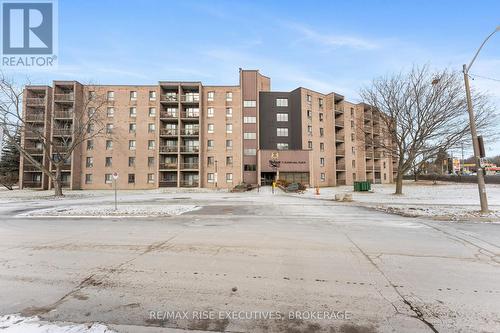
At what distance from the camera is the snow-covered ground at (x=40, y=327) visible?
296cm

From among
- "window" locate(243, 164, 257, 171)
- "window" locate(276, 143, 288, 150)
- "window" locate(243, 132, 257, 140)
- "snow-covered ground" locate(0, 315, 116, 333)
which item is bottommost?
"snow-covered ground" locate(0, 315, 116, 333)

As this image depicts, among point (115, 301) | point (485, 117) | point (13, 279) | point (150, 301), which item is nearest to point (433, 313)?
point (150, 301)

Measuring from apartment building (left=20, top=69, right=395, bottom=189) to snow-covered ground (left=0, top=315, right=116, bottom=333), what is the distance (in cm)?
4013

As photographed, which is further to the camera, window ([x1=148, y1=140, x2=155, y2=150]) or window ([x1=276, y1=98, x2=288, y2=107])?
window ([x1=276, y1=98, x2=288, y2=107])

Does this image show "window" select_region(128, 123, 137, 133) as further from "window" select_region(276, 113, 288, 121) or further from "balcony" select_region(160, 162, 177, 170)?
"window" select_region(276, 113, 288, 121)

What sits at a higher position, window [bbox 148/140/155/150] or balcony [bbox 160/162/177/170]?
window [bbox 148/140/155/150]

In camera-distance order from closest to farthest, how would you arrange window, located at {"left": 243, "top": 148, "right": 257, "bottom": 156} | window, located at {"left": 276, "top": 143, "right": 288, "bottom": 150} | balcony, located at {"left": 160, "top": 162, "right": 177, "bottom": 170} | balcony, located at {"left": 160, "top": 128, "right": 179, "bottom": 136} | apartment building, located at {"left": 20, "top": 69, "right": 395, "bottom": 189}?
apartment building, located at {"left": 20, "top": 69, "right": 395, "bottom": 189}
balcony, located at {"left": 160, "top": 162, "right": 177, "bottom": 170}
balcony, located at {"left": 160, "top": 128, "right": 179, "bottom": 136}
window, located at {"left": 243, "top": 148, "right": 257, "bottom": 156}
window, located at {"left": 276, "top": 143, "right": 288, "bottom": 150}

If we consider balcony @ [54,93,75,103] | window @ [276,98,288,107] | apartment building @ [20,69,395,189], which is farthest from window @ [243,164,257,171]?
balcony @ [54,93,75,103]

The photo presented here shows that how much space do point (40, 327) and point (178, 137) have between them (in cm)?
4135

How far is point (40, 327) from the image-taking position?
3.03m

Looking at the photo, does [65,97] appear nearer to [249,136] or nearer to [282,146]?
[249,136]

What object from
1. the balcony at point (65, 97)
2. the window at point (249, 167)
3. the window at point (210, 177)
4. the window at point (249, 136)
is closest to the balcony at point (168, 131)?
the window at point (210, 177)

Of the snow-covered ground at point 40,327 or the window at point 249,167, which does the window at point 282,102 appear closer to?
the window at point 249,167

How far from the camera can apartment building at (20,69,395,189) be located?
42.8 m
